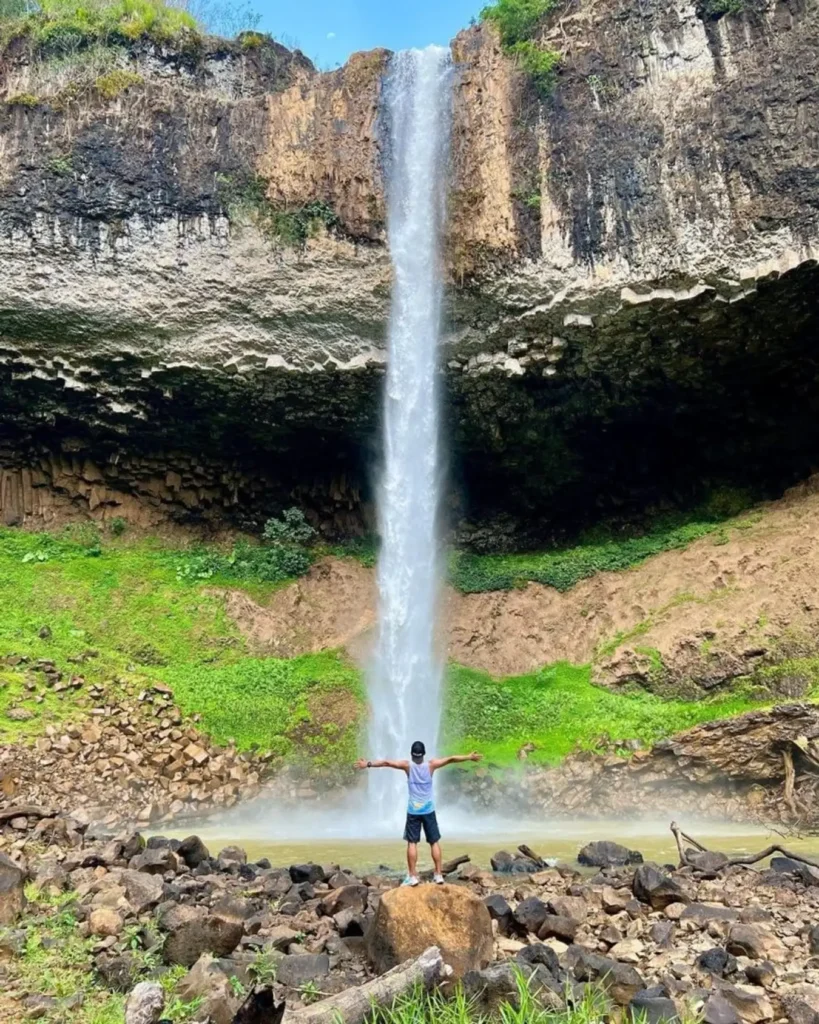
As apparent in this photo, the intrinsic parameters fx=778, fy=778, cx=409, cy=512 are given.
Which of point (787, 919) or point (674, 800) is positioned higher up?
point (787, 919)

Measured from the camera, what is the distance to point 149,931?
4.37m

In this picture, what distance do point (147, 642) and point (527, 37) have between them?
16158mm

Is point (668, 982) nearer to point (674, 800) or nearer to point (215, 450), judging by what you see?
point (674, 800)

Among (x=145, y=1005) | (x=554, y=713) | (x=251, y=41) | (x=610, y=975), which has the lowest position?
(x=554, y=713)

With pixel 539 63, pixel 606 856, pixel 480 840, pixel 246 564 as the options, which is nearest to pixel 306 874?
pixel 606 856

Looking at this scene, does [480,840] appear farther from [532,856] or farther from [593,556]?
[593,556]

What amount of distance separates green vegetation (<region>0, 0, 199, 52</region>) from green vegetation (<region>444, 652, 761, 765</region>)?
17.4 m

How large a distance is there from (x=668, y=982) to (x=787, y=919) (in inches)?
67.7

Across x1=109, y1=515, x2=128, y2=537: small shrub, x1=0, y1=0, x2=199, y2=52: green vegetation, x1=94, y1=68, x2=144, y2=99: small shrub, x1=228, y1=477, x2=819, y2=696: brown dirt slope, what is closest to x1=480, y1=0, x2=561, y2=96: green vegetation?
x1=0, y1=0, x2=199, y2=52: green vegetation

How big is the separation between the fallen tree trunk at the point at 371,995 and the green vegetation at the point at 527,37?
17672mm

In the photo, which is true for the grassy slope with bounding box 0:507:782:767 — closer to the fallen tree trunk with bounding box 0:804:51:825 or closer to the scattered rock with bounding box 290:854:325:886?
the fallen tree trunk with bounding box 0:804:51:825

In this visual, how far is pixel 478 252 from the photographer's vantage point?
54.6 feet

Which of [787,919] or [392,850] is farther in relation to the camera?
[392,850]

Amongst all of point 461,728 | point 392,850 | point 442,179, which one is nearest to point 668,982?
point 392,850
